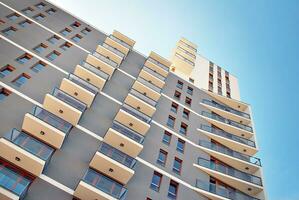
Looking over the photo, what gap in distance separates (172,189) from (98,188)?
7121 mm

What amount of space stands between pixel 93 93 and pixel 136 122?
15.0 feet

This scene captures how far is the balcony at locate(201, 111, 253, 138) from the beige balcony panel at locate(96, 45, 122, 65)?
1123cm

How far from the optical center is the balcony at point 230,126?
108ft

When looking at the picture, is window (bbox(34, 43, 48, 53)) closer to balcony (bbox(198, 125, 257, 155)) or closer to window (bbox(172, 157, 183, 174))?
window (bbox(172, 157, 183, 174))

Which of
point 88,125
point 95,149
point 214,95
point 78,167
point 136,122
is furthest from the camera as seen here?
point 214,95

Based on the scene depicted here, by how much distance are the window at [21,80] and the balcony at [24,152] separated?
A: 608cm

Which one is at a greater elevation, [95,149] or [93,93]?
[93,93]

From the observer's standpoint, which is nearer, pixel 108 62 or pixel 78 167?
pixel 78 167

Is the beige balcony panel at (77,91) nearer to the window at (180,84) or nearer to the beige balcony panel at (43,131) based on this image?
the beige balcony panel at (43,131)

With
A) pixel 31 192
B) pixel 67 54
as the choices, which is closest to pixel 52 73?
pixel 67 54

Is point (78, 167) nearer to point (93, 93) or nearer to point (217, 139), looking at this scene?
point (93, 93)

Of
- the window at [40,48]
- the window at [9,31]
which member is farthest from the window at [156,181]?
the window at [9,31]

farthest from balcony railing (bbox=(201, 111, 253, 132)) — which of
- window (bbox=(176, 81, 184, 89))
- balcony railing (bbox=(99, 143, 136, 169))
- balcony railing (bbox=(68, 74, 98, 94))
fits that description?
balcony railing (bbox=(99, 143, 136, 169))

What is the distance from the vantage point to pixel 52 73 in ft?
88.3
